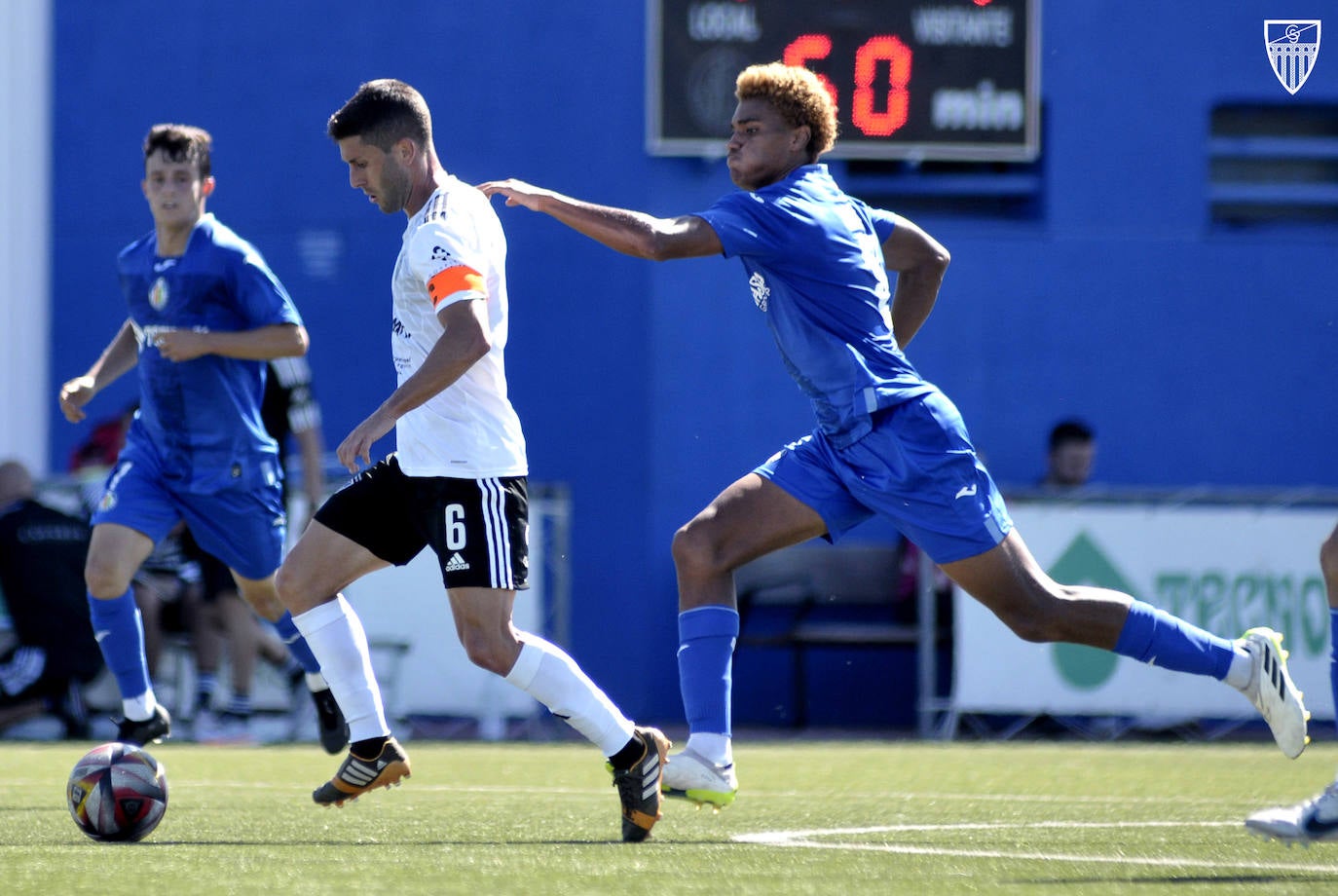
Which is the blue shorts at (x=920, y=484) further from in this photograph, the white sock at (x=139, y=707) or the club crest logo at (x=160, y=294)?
the white sock at (x=139, y=707)

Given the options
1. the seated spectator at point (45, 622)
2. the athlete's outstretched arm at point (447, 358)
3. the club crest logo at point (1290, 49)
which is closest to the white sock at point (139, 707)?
the athlete's outstretched arm at point (447, 358)

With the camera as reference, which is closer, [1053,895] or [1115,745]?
[1053,895]

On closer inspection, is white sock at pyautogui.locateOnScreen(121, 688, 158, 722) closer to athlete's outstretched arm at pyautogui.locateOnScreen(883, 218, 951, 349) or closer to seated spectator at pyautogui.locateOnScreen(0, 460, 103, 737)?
athlete's outstretched arm at pyautogui.locateOnScreen(883, 218, 951, 349)

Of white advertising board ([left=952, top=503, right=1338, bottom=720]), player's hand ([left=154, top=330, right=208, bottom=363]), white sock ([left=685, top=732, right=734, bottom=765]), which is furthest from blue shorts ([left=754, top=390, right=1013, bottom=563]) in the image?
white advertising board ([left=952, top=503, right=1338, bottom=720])

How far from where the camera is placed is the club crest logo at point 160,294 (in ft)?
25.5

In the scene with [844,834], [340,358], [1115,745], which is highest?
[340,358]

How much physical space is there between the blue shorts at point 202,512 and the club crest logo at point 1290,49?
9193 millimetres

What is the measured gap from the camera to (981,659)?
12125mm

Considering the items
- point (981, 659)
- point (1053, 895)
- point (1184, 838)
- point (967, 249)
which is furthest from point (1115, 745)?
point (1053, 895)

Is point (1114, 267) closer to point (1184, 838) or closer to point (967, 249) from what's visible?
point (967, 249)

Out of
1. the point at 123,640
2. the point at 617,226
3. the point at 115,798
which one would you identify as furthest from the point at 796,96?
the point at 123,640

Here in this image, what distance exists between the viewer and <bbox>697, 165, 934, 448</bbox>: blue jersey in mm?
5770

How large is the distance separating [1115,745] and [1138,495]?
4.90 feet

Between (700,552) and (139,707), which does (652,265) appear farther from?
(700,552)
